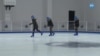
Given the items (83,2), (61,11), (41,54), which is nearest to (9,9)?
(61,11)

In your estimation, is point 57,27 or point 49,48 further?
point 57,27

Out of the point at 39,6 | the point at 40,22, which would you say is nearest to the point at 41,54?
the point at 40,22

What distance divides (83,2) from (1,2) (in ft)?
28.5

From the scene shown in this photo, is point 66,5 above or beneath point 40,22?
above

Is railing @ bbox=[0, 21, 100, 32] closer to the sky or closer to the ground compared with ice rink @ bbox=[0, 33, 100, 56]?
closer to the sky

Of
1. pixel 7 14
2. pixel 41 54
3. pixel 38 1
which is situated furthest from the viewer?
pixel 38 1

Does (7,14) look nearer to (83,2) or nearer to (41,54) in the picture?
(83,2)

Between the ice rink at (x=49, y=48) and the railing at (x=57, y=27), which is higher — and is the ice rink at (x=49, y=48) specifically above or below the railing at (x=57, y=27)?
below

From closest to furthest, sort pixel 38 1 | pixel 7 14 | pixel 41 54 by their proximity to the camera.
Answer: pixel 41 54
pixel 7 14
pixel 38 1

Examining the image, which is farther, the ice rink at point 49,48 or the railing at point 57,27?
the railing at point 57,27

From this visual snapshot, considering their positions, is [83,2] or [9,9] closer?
[9,9]

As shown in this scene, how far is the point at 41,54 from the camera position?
856 centimetres

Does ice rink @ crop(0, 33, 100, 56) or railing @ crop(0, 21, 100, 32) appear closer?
ice rink @ crop(0, 33, 100, 56)

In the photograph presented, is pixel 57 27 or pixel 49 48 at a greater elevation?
pixel 57 27
